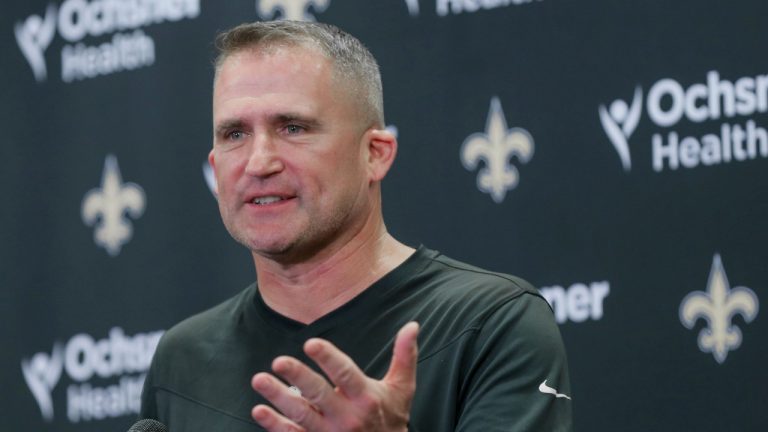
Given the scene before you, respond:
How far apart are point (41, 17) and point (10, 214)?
0.56 metres

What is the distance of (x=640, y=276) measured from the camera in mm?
2816

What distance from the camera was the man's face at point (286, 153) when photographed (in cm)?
216

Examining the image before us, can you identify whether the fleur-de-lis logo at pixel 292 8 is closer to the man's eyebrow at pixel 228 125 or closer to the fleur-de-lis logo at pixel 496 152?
the fleur-de-lis logo at pixel 496 152

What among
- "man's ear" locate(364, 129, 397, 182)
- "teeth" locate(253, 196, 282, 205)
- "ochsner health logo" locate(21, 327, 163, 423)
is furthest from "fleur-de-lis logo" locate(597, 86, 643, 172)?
"ochsner health logo" locate(21, 327, 163, 423)

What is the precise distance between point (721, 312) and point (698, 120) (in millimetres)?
412

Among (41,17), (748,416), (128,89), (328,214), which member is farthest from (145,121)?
(748,416)

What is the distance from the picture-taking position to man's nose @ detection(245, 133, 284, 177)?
2.13 m

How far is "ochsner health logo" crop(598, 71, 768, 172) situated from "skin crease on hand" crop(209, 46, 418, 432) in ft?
2.51

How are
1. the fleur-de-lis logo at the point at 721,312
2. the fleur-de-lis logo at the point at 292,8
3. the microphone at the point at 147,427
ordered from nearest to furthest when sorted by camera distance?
the microphone at the point at 147,427, the fleur-de-lis logo at the point at 721,312, the fleur-de-lis logo at the point at 292,8

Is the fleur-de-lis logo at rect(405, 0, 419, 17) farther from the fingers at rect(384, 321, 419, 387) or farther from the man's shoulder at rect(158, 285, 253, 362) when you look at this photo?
the fingers at rect(384, 321, 419, 387)

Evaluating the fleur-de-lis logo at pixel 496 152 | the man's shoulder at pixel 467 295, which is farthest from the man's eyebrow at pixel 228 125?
the fleur-de-lis logo at pixel 496 152

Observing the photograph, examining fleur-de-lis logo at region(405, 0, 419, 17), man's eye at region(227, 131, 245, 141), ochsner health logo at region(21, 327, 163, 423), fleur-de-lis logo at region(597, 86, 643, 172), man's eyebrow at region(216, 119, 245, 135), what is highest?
fleur-de-lis logo at region(405, 0, 419, 17)

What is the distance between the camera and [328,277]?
224 centimetres

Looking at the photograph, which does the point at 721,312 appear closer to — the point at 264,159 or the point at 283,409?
the point at 264,159
